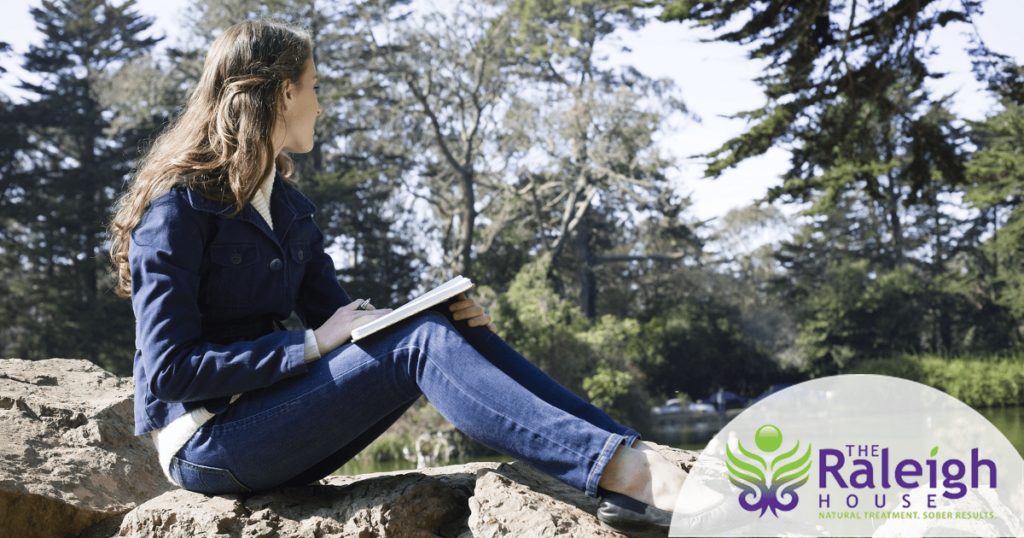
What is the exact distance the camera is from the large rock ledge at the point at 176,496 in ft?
4.33

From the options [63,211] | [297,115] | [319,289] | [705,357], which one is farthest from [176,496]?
[705,357]

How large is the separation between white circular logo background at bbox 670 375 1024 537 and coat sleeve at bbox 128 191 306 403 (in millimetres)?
694

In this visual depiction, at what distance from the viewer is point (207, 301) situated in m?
1.41

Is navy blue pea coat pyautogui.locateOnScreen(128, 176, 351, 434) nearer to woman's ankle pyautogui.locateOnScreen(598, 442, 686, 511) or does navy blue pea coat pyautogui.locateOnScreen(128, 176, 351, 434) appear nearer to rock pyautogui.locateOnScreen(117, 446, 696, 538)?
rock pyautogui.locateOnScreen(117, 446, 696, 538)

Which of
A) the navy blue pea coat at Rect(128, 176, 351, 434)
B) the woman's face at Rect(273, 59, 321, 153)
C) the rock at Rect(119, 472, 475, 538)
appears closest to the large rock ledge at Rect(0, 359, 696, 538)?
the rock at Rect(119, 472, 475, 538)

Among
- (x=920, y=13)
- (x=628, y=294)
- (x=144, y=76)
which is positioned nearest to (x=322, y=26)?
(x=144, y=76)

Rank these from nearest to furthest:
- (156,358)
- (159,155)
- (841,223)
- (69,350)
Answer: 1. (156,358)
2. (159,155)
3. (69,350)
4. (841,223)

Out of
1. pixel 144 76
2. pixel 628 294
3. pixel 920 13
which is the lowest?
pixel 628 294

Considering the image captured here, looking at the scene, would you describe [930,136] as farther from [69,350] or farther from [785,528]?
[69,350]

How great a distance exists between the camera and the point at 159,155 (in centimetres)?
149

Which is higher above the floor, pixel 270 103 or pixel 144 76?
pixel 144 76

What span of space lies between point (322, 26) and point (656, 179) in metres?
7.20

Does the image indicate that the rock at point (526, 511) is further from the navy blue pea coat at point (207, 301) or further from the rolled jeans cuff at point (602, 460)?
the navy blue pea coat at point (207, 301)

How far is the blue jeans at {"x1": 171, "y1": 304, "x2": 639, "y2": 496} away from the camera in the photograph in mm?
1217
